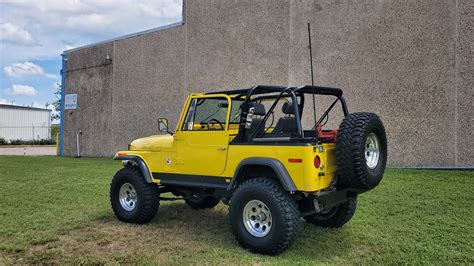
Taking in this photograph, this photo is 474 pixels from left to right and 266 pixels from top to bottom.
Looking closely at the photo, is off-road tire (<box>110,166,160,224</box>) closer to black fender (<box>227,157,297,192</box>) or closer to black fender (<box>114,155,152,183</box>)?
black fender (<box>114,155,152,183</box>)

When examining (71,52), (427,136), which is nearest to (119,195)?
(427,136)

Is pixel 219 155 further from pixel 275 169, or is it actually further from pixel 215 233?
pixel 215 233

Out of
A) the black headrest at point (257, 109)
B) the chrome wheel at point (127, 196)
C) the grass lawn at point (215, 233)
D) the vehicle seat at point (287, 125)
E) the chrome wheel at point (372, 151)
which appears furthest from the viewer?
the chrome wheel at point (127, 196)

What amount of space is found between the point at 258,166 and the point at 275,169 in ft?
1.41

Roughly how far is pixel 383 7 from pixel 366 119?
7.56 meters

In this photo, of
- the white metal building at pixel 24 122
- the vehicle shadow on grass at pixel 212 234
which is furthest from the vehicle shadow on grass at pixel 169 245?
the white metal building at pixel 24 122

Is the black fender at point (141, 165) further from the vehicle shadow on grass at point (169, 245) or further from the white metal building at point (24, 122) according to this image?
the white metal building at point (24, 122)

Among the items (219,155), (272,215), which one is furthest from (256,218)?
(219,155)

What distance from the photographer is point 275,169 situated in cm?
449

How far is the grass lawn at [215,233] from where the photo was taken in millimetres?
4434

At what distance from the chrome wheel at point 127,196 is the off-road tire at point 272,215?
2045mm

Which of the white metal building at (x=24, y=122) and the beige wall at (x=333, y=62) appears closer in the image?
the beige wall at (x=333, y=62)

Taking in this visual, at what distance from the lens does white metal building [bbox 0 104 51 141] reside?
41.7m

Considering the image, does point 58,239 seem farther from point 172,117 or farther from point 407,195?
point 172,117
